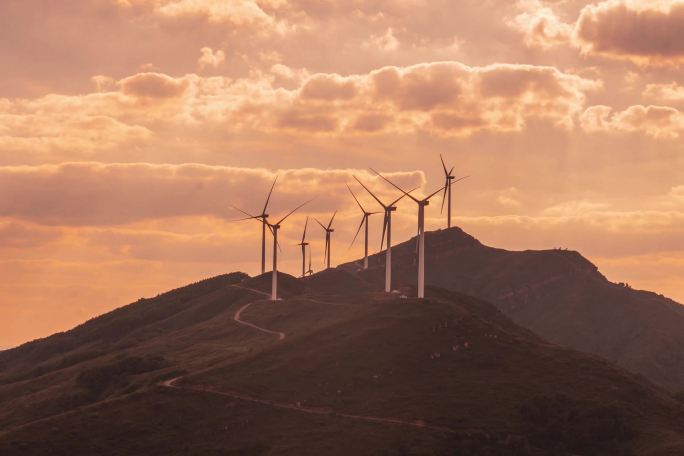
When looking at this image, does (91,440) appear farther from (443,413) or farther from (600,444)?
(600,444)

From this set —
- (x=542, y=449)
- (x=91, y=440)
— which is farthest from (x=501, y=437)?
(x=91, y=440)

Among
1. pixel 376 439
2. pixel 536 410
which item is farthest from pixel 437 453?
pixel 536 410

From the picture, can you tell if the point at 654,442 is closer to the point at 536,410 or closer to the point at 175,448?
the point at 536,410

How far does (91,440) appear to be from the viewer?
193 metres

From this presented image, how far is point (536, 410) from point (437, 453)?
90.2 feet

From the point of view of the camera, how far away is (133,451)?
625 feet

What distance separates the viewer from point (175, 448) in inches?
7569

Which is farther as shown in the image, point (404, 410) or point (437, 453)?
point (404, 410)

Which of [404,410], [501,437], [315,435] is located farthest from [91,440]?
[501,437]

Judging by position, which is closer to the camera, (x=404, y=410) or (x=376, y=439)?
(x=376, y=439)

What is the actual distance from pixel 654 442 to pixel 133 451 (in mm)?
91684

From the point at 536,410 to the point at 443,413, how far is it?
17270 mm

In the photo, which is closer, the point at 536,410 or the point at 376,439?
the point at 376,439

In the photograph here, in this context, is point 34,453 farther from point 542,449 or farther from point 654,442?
point 654,442
